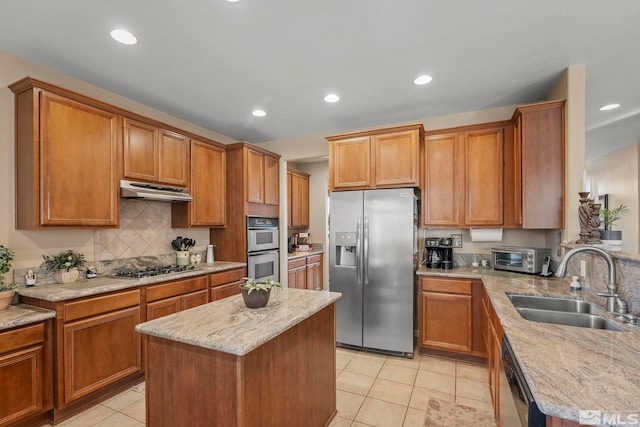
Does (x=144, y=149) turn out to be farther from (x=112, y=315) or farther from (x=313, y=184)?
(x=313, y=184)

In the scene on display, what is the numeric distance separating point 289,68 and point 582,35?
219 centimetres

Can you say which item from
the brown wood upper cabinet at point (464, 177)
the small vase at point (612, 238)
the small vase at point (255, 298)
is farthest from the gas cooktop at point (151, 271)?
the small vase at point (612, 238)

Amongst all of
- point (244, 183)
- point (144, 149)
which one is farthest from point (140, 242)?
point (244, 183)

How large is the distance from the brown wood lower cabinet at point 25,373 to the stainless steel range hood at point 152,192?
4.04 ft

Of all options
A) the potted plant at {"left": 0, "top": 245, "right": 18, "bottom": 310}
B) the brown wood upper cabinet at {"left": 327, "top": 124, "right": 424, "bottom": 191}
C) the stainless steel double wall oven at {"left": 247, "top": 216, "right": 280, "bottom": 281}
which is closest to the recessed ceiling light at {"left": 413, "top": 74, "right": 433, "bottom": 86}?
the brown wood upper cabinet at {"left": 327, "top": 124, "right": 424, "bottom": 191}

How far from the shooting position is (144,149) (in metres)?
3.16

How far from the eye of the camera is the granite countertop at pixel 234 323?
134 cm

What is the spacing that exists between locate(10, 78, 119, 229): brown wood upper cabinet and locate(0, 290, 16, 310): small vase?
1.61ft

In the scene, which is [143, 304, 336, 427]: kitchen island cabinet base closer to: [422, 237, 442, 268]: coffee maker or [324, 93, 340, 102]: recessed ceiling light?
[422, 237, 442, 268]: coffee maker

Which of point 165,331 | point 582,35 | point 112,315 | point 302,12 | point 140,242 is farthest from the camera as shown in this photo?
point 140,242

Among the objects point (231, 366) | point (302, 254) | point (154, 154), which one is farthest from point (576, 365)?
point (302, 254)

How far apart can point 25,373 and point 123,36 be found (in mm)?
2404

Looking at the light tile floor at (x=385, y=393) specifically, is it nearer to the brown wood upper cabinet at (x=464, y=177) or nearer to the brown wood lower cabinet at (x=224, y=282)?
the brown wood lower cabinet at (x=224, y=282)

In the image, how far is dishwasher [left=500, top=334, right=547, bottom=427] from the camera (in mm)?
1010
